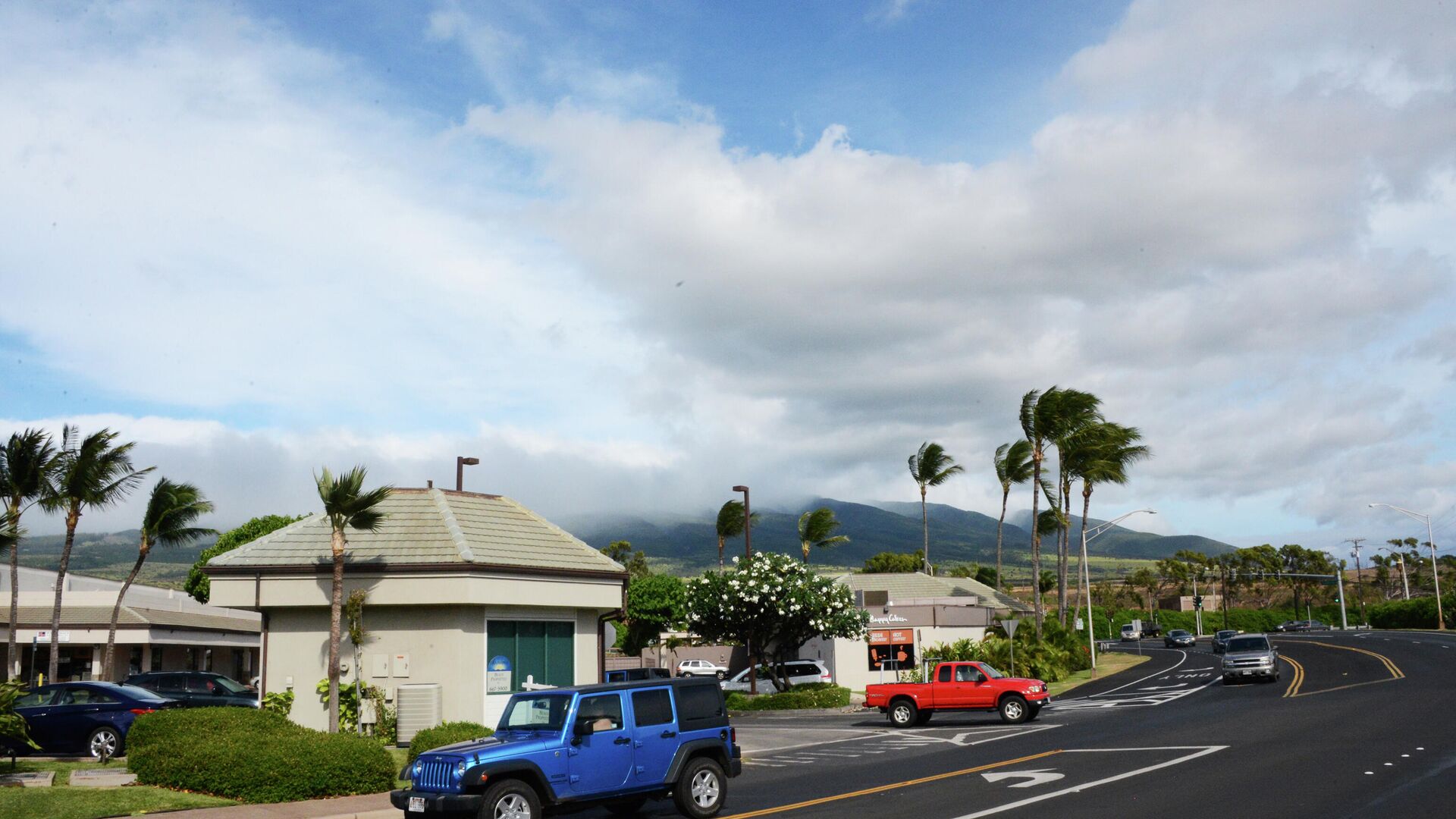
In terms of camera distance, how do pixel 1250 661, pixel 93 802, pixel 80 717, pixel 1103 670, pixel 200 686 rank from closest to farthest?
pixel 93 802 → pixel 80 717 → pixel 200 686 → pixel 1250 661 → pixel 1103 670

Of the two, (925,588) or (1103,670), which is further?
(925,588)

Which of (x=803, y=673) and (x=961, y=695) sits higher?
(x=961, y=695)

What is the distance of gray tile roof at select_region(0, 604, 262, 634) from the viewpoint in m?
45.8

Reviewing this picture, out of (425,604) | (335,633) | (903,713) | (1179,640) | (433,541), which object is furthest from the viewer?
(1179,640)

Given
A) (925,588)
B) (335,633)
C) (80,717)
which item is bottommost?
(80,717)

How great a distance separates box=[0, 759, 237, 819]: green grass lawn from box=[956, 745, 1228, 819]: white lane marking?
1122 centimetres

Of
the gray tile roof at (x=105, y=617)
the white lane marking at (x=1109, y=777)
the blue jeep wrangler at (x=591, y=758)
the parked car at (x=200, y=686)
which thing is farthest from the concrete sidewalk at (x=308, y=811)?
the gray tile roof at (x=105, y=617)

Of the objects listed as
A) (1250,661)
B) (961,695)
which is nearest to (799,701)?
(961,695)

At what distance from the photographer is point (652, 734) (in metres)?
14.8

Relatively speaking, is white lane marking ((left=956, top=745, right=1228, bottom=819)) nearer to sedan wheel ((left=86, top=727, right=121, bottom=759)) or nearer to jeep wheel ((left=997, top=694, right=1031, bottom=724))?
jeep wheel ((left=997, top=694, right=1031, bottom=724))

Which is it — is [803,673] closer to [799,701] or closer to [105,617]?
[799,701]

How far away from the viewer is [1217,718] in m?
28.2

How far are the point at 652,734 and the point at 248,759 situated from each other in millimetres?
6870

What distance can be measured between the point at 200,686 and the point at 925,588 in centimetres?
4913
